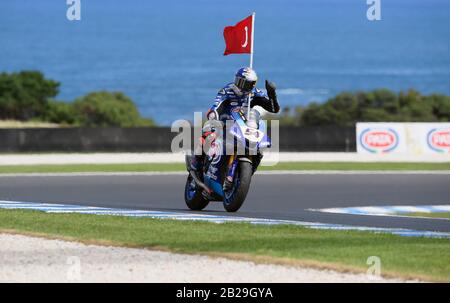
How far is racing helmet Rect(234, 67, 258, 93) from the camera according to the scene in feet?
48.5

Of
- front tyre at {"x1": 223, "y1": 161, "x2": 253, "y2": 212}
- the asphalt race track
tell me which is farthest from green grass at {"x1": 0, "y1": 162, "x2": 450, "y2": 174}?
front tyre at {"x1": 223, "y1": 161, "x2": 253, "y2": 212}

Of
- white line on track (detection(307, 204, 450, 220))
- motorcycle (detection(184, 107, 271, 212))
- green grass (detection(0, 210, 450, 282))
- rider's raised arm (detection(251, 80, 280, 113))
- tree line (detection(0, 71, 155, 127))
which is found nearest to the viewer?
green grass (detection(0, 210, 450, 282))

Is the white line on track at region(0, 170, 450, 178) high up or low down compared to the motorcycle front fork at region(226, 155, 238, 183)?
down

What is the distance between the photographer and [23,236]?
12.0 m

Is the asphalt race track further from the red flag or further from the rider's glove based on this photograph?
the red flag

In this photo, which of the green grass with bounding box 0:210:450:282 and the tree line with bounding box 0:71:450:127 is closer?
the green grass with bounding box 0:210:450:282

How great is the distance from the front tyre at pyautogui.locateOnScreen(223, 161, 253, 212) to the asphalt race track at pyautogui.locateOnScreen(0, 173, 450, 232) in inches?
7.4

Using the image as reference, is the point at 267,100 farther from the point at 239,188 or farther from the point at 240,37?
the point at 239,188

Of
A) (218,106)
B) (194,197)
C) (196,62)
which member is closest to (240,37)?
(218,106)

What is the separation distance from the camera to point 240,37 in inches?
626

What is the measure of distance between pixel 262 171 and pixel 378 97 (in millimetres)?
24890
